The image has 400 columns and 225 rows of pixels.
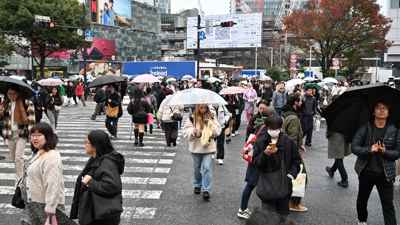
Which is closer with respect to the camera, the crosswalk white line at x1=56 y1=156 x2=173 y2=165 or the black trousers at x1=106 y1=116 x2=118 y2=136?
the crosswalk white line at x1=56 y1=156 x2=173 y2=165

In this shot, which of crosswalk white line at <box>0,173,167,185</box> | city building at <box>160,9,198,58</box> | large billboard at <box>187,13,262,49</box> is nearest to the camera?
crosswalk white line at <box>0,173,167,185</box>

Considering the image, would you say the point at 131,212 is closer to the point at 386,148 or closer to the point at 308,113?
the point at 386,148

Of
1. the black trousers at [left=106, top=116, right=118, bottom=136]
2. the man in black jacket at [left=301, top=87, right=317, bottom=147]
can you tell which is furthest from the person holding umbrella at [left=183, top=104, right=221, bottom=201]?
the black trousers at [left=106, top=116, right=118, bottom=136]

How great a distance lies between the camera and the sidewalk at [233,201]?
615 centimetres

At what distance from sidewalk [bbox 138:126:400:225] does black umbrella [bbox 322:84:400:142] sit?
131 cm

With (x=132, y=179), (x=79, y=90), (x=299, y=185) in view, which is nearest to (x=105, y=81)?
(x=132, y=179)

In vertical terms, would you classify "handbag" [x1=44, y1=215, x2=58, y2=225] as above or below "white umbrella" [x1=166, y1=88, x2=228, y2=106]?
below

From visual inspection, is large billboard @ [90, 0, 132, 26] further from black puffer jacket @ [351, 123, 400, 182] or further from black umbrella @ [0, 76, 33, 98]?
black puffer jacket @ [351, 123, 400, 182]

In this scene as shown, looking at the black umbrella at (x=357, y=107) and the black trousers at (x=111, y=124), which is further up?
the black umbrella at (x=357, y=107)

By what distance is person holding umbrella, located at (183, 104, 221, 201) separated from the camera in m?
6.88

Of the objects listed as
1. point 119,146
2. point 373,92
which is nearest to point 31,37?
point 119,146

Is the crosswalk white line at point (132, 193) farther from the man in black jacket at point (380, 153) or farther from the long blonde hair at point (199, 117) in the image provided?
the man in black jacket at point (380, 153)

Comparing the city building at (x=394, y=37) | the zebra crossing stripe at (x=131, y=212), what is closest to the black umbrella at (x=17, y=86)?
the zebra crossing stripe at (x=131, y=212)

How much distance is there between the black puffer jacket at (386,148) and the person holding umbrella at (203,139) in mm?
2200
